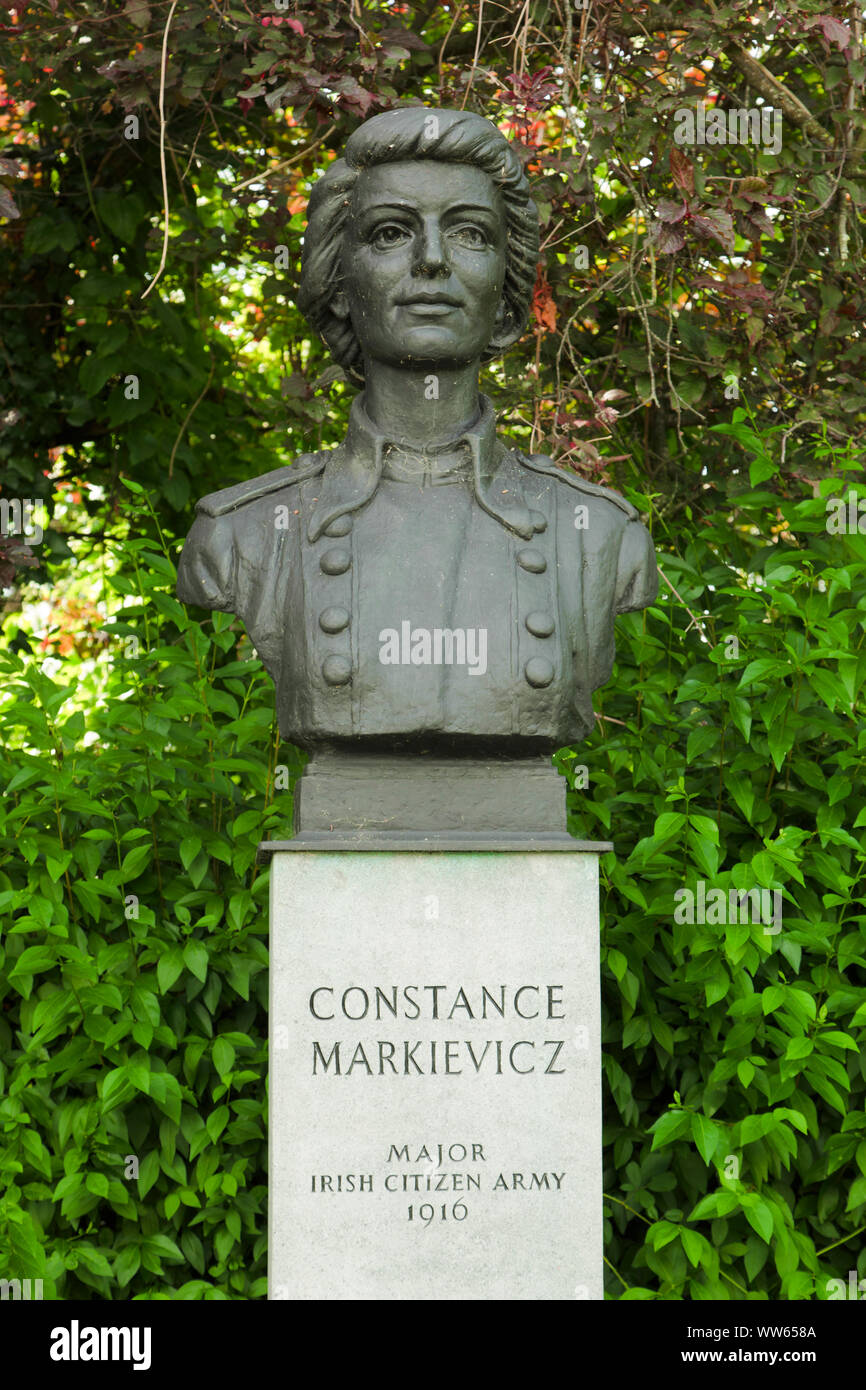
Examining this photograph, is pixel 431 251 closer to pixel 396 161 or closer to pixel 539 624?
pixel 396 161

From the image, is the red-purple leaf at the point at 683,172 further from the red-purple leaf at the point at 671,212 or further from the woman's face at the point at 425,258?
the woman's face at the point at 425,258

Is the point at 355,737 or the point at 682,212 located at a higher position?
the point at 682,212

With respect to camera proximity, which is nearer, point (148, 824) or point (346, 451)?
point (346, 451)

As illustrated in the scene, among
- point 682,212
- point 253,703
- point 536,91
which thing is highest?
point 536,91

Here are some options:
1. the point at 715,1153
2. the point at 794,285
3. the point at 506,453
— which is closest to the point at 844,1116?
the point at 715,1153

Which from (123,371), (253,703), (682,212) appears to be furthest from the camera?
(123,371)

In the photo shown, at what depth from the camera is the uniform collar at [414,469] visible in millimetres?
3750

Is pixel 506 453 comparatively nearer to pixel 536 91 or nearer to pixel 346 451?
pixel 346 451

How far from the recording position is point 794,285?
578 cm

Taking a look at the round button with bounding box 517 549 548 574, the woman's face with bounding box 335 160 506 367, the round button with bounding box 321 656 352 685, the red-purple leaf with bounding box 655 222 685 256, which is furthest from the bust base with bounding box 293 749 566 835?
the red-purple leaf with bounding box 655 222 685 256

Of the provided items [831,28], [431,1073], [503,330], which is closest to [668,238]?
[831,28]

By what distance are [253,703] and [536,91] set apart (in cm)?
181

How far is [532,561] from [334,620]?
1.39 feet

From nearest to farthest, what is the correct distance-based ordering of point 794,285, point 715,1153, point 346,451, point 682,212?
1. point 346,451
2. point 715,1153
3. point 682,212
4. point 794,285
